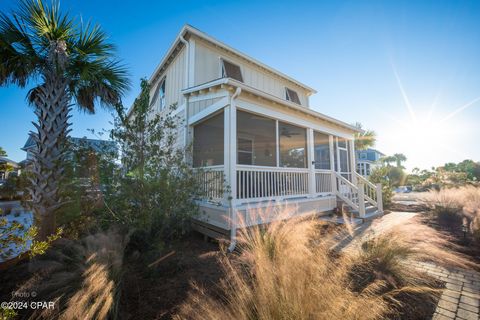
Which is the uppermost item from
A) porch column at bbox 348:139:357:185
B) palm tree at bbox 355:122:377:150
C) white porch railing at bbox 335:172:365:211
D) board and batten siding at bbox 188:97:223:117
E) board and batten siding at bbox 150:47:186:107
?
board and batten siding at bbox 150:47:186:107

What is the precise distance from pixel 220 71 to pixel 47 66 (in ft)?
17.8

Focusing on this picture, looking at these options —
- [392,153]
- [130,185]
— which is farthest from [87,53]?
[392,153]

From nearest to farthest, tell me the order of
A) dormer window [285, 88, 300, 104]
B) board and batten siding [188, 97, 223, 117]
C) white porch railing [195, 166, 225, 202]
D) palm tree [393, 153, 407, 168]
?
white porch railing [195, 166, 225, 202] → board and batten siding [188, 97, 223, 117] → dormer window [285, 88, 300, 104] → palm tree [393, 153, 407, 168]

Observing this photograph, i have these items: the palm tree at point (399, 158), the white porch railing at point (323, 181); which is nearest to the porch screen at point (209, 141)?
the white porch railing at point (323, 181)

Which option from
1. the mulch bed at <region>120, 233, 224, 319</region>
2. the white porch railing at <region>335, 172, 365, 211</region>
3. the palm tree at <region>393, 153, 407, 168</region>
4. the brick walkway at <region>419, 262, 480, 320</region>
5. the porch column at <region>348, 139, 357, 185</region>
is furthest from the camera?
the palm tree at <region>393, 153, 407, 168</region>

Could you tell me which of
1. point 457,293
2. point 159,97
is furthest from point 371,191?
point 159,97

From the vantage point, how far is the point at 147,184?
391 centimetres

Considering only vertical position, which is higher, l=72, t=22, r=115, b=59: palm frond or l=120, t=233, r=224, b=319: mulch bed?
l=72, t=22, r=115, b=59: palm frond

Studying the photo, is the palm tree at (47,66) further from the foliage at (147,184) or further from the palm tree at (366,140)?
the palm tree at (366,140)

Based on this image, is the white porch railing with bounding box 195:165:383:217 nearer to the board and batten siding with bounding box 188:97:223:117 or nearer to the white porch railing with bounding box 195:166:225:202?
the white porch railing with bounding box 195:166:225:202

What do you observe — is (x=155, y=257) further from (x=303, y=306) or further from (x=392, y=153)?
(x=392, y=153)

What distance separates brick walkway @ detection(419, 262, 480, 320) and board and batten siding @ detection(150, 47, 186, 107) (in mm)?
8024

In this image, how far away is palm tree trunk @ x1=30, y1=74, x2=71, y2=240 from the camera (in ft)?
12.5

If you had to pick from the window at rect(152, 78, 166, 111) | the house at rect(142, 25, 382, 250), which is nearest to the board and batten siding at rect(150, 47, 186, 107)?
the house at rect(142, 25, 382, 250)
